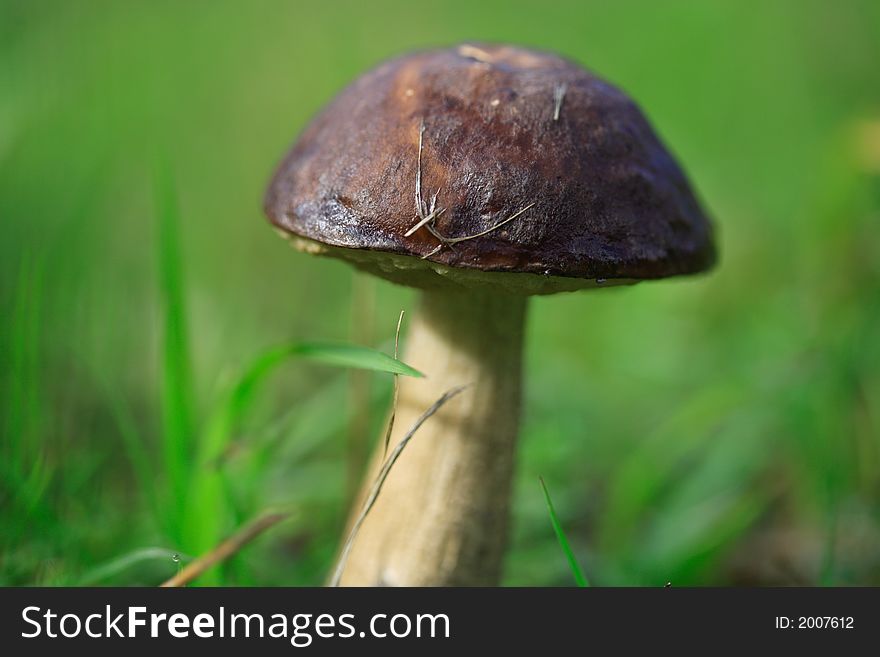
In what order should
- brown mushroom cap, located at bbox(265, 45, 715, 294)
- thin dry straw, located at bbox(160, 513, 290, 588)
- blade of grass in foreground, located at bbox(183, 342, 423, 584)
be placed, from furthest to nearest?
blade of grass in foreground, located at bbox(183, 342, 423, 584), thin dry straw, located at bbox(160, 513, 290, 588), brown mushroom cap, located at bbox(265, 45, 715, 294)

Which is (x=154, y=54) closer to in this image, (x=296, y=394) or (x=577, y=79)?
(x=296, y=394)

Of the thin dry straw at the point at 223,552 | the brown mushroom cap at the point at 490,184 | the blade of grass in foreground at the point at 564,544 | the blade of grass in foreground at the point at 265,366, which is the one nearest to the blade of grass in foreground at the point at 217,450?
the blade of grass in foreground at the point at 265,366

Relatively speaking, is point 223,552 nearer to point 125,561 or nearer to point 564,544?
point 125,561

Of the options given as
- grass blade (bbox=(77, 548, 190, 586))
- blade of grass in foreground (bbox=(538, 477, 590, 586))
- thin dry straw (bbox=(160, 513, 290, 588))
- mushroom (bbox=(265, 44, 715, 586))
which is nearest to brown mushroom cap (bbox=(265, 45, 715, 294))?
mushroom (bbox=(265, 44, 715, 586))

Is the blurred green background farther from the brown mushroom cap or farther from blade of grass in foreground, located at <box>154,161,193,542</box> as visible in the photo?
the brown mushroom cap

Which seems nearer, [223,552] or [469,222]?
[469,222]

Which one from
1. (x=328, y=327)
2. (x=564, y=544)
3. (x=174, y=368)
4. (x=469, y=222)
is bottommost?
(x=328, y=327)

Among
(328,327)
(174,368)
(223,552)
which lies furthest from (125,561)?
(328,327)
